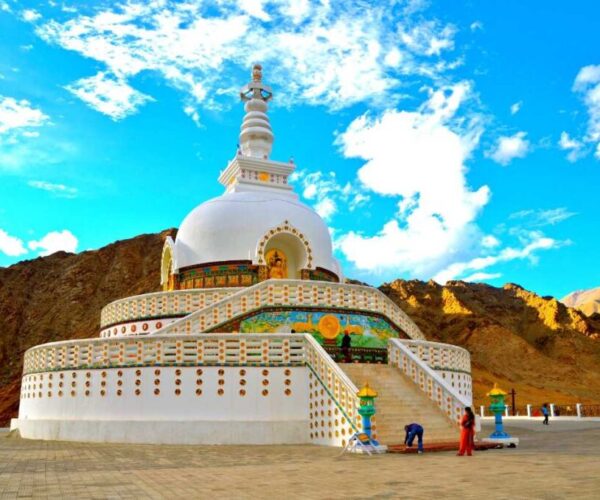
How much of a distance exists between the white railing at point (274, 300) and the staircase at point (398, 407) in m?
2.41

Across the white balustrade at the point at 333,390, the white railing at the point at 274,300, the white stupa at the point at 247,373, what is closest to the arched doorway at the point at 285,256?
the white stupa at the point at 247,373

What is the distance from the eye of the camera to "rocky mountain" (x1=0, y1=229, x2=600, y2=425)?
215ft

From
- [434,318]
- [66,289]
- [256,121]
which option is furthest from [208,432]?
[434,318]

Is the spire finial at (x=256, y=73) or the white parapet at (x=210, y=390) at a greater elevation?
the spire finial at (x=256, y=73)

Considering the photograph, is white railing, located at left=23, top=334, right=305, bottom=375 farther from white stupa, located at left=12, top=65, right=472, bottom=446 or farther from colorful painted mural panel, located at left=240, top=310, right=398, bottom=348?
colorful painted mural panel, located at left=240, top=310, right=398, bottom=348

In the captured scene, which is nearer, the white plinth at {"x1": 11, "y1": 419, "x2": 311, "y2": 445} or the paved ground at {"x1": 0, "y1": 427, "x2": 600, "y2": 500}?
the paved ground at {"x1": 0, "y1": 427, "x2": 600, "y2": 500}

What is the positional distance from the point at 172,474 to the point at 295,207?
17802 millimetres

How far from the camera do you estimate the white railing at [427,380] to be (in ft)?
50.9

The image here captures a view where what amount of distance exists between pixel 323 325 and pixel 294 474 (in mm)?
9573

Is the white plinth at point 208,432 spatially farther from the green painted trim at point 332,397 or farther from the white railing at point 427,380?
the white railing at point 427,380

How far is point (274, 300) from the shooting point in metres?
18.9

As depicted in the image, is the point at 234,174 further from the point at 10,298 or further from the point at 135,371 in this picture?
the point at 10,298

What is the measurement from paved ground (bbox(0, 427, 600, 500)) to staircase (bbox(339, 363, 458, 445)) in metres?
1.63

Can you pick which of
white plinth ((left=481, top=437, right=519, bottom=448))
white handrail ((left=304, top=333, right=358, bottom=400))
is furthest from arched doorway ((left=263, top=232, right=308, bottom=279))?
white plinth ((left=481, top=437, right=519, bottom=448))
